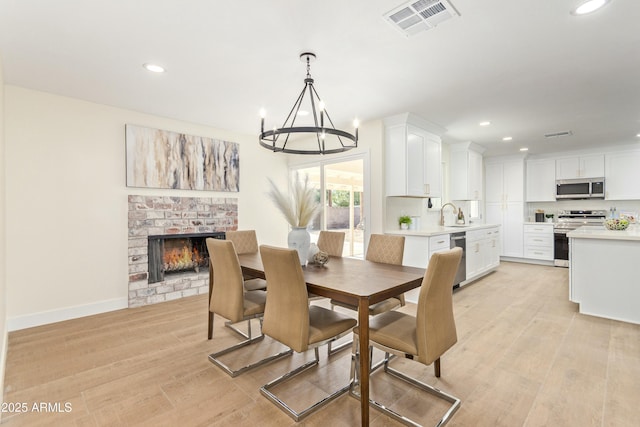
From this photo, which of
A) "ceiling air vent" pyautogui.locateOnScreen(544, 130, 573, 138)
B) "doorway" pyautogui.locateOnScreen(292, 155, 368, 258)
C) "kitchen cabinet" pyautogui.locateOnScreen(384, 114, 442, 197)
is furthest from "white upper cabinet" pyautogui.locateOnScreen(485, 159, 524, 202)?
"doorway" pyautogui.locateOnScreen(292, 155, 368, 258)

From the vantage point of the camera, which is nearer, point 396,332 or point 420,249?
point 396,332

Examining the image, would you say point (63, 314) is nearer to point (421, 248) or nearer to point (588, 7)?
point (421, 248)

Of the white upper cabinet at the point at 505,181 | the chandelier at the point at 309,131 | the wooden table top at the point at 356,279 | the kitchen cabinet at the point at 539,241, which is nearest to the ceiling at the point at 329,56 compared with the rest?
the chandelier at the point at 309,131

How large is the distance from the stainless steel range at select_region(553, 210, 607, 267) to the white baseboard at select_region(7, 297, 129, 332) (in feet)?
25.2

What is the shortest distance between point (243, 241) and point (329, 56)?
6.74 ft

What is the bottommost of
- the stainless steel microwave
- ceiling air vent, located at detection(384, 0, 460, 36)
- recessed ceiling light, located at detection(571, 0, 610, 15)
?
the stainless steel microwave

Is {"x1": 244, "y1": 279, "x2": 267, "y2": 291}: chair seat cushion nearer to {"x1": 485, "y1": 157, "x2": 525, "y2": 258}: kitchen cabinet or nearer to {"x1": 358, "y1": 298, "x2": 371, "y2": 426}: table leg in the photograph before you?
{"x1": 358, "y1": 298, "x2": 371, "y2": 426}: table leg

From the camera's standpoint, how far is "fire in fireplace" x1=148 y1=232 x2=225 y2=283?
409 cm

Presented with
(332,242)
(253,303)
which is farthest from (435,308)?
(332,242)

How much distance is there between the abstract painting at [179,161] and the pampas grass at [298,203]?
2.32m

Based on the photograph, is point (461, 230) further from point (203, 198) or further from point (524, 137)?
point (203, 198)

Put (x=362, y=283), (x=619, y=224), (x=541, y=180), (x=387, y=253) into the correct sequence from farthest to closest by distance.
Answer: (x=541, y=180) → (x=619, y=224) → (x=387, y=253) → (x=362, y=283)

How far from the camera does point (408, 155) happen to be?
13.8 ft

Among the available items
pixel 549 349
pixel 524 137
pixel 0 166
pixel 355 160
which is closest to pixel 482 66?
pixel 355 160
